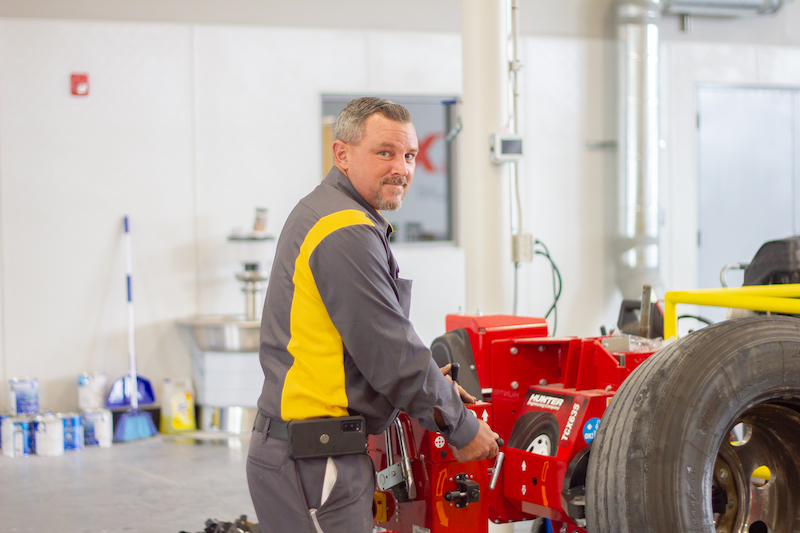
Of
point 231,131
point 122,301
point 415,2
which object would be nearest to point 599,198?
point 415,2

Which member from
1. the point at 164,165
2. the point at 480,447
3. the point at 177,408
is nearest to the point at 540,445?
the point at 480,447

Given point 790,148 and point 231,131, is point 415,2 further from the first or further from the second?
point 790,148

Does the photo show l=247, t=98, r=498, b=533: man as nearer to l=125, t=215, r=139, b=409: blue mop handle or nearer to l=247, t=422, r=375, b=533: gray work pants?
l=247, t=422, r=375, b=533: gray work pants

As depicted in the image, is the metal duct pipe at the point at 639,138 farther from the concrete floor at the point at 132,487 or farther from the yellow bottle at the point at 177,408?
the yellow bottle at the point at 177,408

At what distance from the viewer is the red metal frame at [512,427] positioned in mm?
2074

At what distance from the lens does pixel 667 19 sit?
6852 mm

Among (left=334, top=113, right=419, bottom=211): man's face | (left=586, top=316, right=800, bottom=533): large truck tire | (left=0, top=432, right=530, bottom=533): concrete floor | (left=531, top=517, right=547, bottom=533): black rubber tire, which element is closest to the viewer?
(left=586, top=316, right=800, bottom=533): large truck tire

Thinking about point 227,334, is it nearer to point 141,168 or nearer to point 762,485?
point 141,168

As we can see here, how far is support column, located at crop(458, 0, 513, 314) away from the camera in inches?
152

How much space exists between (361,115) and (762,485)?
51.7 inches

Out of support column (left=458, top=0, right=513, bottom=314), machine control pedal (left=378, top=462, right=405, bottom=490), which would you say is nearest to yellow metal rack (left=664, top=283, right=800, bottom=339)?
machine control pedal (left=378, top=462, right=405, bottom=490)

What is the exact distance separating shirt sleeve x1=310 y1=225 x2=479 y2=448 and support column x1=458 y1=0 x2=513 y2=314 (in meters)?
2.15

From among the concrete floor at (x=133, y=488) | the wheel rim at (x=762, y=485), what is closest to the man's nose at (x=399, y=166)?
the wheel rim at (x=762, y=485)

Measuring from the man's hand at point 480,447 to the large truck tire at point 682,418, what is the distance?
0.23m
